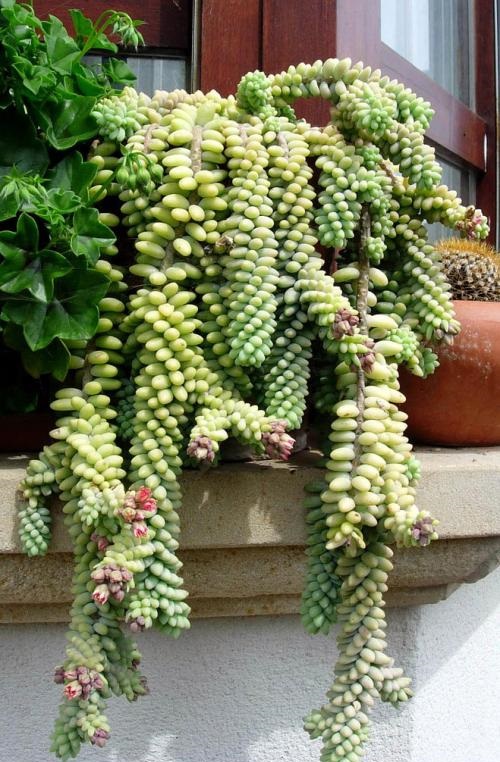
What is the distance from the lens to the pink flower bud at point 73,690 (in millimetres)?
572

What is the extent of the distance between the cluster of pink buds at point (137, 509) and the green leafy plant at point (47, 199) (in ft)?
0.48

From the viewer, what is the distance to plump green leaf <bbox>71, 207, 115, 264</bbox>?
624mm

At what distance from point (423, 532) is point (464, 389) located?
0.28 meters

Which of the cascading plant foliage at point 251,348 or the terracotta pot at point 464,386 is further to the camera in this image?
the terracotta pot at point 464,386

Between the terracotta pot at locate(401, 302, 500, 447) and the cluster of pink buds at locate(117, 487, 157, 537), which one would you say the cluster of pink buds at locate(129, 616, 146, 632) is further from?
the terracotta pot at locate(401, 302, 500, 447)

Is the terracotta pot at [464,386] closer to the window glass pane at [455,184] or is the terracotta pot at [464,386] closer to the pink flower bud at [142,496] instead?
the pink flower bud at [142,496]

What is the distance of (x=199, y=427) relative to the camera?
0.60 metres

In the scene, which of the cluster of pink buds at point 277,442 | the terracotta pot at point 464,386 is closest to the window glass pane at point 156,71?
the terracotta pot at point 464,386

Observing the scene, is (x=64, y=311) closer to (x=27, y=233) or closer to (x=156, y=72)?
(x=27, y=233)

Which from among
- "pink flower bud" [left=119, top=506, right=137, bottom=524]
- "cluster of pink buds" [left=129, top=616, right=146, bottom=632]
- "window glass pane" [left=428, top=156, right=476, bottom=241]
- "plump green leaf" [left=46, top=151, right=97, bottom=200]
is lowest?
"cluster of pink buds" [left=129, top=616, right=146, bottom=632]

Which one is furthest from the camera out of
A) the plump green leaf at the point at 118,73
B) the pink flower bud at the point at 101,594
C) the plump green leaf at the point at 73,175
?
the plump green leaf at the point at 118,73

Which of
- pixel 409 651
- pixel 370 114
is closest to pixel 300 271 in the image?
pixel 370 114

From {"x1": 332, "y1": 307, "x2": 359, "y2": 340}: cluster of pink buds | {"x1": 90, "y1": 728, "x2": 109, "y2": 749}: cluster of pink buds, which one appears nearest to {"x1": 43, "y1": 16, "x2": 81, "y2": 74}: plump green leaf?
{"x1": 332, "y1": 307, "x2": 359, "y2": 340}: cluster of pink buds

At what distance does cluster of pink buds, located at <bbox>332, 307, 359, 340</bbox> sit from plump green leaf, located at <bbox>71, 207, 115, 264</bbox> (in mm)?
202
